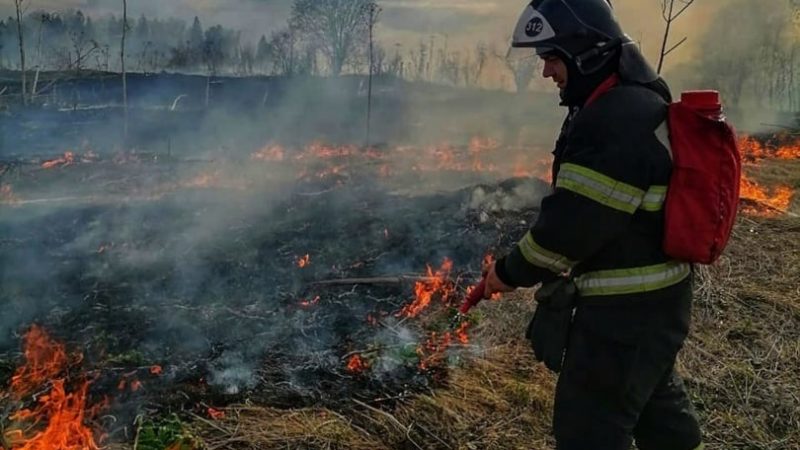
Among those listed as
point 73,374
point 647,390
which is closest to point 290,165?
point 73,374

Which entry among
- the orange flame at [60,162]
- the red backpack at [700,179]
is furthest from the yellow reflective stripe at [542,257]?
the orange flame at [60,162]

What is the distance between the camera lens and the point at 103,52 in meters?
33.8

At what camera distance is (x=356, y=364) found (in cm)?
451

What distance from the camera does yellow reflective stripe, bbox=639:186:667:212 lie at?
2.04m

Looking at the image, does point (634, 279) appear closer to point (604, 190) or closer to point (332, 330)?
point (604, 190)

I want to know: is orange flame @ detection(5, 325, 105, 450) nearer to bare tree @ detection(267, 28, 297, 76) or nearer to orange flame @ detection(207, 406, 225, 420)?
orange flame @ detection(207, 406, 225, 420)

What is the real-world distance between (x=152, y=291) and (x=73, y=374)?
1.78m

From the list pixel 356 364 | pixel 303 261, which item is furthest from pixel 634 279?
pixel 303 261

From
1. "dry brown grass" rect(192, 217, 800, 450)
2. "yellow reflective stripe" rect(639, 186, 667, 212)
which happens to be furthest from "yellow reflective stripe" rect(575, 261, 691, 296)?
"dry brown grass" rect(192, 217, 800, 450)

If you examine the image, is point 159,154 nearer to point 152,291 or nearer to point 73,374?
point 152,291

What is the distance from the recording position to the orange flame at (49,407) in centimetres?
321

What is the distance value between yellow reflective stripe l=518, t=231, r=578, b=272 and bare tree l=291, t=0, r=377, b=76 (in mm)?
37494

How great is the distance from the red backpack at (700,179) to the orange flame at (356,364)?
2.92 m

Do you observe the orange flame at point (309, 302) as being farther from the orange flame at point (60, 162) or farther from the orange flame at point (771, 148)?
the orange flame at point (771, 148)
